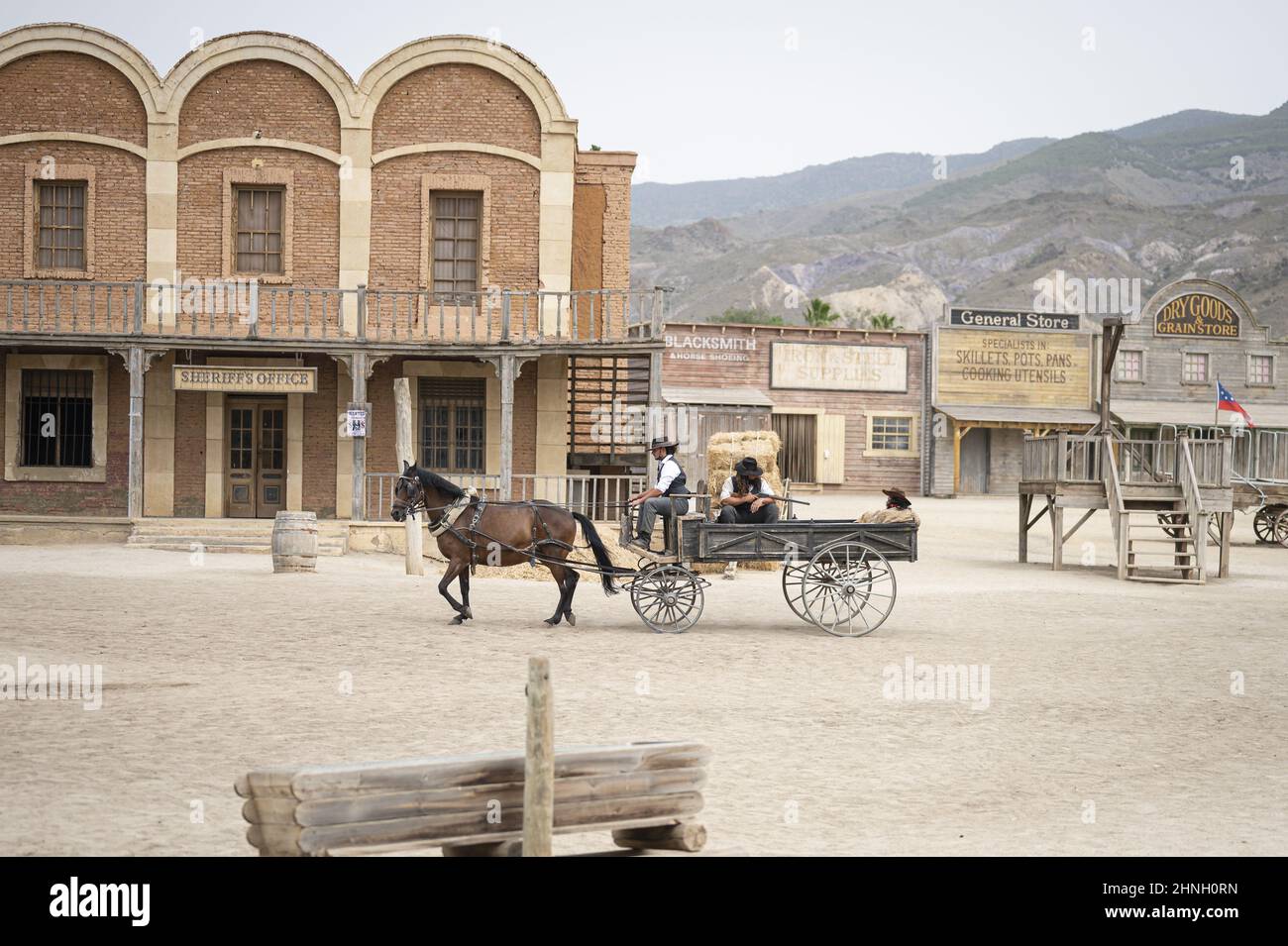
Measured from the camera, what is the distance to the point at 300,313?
1013 inches

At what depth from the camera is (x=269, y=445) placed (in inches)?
1045

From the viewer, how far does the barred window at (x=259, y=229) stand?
26000mm

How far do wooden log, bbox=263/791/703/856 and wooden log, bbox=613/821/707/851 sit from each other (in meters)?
0.07

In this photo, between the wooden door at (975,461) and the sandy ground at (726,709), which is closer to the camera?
the sandy ground at (726,709)

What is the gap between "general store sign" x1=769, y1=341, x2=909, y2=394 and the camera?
43.0 meters

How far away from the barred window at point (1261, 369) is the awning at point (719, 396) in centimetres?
1804

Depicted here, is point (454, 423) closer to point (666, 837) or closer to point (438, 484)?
point (438, 484)

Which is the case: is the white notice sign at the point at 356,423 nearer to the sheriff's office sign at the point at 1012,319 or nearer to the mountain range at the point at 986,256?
the sheriff's office sign at the point at 1012,319

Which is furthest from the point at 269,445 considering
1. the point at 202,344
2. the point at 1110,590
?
the point at 1110,590

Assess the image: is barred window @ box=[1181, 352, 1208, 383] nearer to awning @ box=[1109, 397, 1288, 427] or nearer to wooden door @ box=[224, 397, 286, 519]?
awning @ box=[1109, 397, 1288, 427]

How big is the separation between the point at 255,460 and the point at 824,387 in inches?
845

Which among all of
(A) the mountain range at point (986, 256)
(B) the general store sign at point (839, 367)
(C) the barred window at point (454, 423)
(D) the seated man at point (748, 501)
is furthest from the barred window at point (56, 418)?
(A) the mountain range at point (986, 256)
